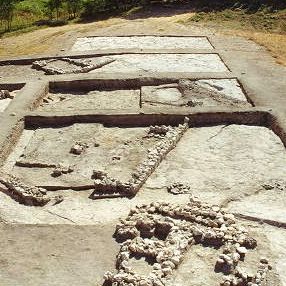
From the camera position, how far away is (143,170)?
34.2 ft

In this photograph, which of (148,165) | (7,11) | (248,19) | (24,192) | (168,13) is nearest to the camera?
(24,192)

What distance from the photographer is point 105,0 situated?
26062 millimetres

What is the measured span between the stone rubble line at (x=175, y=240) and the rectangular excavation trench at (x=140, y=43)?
39.2 feet

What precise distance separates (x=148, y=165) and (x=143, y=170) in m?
0.25

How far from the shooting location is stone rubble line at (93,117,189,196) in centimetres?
988

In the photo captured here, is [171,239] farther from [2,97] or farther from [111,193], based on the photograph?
[2,97]

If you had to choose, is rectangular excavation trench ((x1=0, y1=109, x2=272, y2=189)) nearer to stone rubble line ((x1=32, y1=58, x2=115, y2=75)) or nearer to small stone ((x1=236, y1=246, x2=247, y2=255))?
small stone ((x1=236, y1=246, x2=247, y2=255))

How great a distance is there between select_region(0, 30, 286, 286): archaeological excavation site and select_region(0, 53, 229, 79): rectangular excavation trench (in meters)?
0.04

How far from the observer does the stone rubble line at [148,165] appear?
32.4ft

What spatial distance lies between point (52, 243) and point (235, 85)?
353 inches

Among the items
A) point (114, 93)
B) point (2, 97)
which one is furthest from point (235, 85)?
point (2, 97)

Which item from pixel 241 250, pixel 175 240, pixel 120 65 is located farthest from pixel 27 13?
pixel 241 250

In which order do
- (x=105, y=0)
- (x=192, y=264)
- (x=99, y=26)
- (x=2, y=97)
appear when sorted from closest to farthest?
1. (x=192, y=264)
2. (x=2, y=97)
3. (x=99, y=26)
4. (x=105, y=0)

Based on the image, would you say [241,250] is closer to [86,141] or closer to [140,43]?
[86,141]
